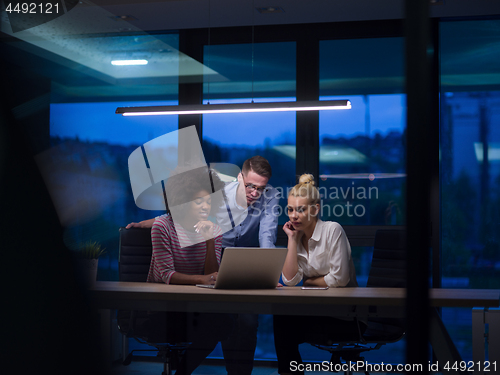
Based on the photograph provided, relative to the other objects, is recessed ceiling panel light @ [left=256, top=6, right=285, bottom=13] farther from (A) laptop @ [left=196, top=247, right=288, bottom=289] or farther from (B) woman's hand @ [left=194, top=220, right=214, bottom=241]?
(A) laptop @ [left=196, top=247, right=288, bottom=289]

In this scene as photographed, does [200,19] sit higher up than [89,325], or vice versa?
[200,19]

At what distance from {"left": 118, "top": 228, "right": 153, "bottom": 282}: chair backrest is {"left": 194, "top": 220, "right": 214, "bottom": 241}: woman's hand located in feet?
1.27

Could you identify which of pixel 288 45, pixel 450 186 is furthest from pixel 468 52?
Result: pixel 288 45

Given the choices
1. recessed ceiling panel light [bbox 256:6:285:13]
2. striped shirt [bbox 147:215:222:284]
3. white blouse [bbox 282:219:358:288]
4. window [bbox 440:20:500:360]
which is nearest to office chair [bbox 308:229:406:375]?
white blouse [bbox 282:219:358:288]

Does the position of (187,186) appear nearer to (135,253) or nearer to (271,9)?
(135,253)

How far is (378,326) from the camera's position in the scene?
299 centimetres

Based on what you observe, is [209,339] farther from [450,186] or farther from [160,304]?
[450,186]

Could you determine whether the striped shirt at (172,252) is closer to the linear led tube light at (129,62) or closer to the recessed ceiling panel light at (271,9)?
the recessed ceiling panel light at (271,9)

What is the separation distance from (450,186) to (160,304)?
2.99m

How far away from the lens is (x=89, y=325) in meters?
0.61

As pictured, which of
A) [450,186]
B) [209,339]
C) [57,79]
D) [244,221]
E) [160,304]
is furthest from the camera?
[57,79]

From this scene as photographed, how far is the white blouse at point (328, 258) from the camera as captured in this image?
2785 mm

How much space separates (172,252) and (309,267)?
782 millimetres

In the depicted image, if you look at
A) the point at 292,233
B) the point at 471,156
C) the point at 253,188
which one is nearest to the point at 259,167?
the point at 253,188
